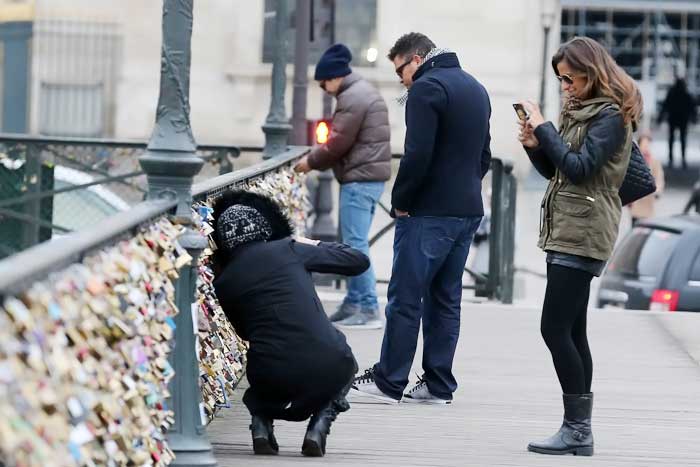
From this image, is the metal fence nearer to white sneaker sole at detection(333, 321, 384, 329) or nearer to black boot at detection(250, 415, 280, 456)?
white sneaker sole at detection(333, 321, 384, 329)

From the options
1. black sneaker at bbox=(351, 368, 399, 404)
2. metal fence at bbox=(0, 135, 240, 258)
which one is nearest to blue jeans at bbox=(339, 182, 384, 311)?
black sneaker at bbox=(351, 368, 399, 404)

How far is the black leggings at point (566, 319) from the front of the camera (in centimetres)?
646

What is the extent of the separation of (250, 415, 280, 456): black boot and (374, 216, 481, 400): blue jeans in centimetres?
147

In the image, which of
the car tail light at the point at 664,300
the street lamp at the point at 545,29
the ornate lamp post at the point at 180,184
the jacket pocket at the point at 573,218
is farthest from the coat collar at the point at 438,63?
the street lamp at the point at 545,29

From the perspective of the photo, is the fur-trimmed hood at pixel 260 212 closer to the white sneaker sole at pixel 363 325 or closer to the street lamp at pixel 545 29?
the white sneaker sole at pixel 363 325

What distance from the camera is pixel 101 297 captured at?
14.7ft

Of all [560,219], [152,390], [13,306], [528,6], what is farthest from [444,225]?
[528,6]

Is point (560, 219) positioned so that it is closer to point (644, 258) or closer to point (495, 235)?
point (495, 235)

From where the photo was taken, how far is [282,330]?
6305 millimetres

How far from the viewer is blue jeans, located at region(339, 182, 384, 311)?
34.6 feet

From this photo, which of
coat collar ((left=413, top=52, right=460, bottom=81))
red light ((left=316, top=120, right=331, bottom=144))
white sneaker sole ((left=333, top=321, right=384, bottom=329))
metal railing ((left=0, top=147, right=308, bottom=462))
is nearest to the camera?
metal railing ((left=0, top=147, right=308, bottom=462))

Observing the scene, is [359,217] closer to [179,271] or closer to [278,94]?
[278,94]

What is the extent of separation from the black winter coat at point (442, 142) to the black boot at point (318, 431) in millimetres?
1467

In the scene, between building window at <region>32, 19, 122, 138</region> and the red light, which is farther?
building window at <region>32, 19, 122, 138</region>
